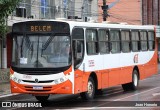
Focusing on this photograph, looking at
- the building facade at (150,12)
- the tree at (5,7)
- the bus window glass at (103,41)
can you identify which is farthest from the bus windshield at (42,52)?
the building facade at (150,12)

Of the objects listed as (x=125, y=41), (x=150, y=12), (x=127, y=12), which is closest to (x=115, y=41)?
(x=125, y=41)

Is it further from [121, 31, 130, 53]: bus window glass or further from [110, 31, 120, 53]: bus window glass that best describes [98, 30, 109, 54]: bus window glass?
[121, 31, 130, 53]: bus window glass

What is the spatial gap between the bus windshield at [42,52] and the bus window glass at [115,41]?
12.6ft

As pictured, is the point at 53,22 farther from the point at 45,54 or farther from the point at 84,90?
the point at 84,90

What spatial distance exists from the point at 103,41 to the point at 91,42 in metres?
1.17

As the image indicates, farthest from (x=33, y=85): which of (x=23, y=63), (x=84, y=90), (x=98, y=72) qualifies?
(x=98, y=72)

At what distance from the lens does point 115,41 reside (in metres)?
18.6

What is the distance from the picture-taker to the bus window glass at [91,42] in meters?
16.2

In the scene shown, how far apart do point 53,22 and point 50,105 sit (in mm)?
2834

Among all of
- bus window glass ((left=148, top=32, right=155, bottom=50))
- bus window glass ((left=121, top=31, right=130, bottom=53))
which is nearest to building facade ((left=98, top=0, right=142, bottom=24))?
bus window glass ((left=148, top=32, right=155, bottom=50))

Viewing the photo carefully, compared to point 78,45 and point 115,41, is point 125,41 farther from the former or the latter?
point 78,45

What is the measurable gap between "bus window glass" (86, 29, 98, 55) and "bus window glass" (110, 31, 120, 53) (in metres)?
1.57

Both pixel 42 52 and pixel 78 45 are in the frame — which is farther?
pixel 78 45

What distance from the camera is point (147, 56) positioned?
73.0 feet
